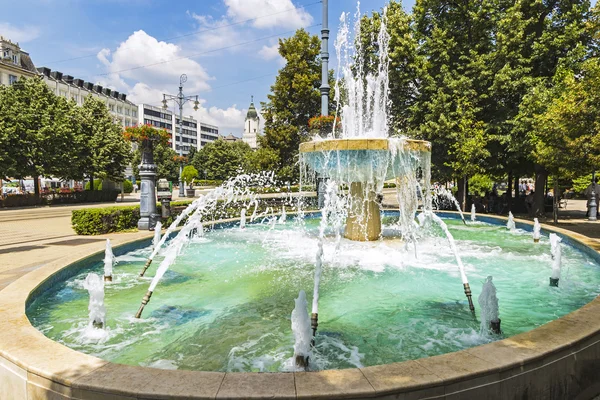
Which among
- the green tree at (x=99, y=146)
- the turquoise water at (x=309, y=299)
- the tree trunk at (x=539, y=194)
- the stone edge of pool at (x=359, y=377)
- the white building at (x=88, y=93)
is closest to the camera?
the stone edge of pool at (x=359, y=377)

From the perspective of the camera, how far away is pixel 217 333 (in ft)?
16.7

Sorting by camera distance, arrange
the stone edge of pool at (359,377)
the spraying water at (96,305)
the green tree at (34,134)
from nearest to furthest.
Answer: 1. the stone edge of pool at (359,377)
2. the spraying water at (96,305)
3. the green tree at (34,134)

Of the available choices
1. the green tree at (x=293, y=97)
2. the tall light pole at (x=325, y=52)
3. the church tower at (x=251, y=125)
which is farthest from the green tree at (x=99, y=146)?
the church tower at (x=251, y=125)

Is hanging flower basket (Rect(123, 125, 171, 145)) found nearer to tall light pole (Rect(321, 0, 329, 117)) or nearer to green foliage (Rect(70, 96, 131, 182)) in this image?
tall light pole (Rect(321, 0, 329, 117))

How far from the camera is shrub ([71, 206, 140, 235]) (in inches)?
525

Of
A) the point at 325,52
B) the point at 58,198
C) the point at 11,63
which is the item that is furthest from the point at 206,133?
the point at 325,52

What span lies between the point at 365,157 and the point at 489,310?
5.86 metres

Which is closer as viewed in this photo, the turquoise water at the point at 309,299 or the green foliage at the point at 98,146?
the turquoise water at the point at 309,299

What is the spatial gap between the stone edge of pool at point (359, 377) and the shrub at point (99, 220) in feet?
33.5

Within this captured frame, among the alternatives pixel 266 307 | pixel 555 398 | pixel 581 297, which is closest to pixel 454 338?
pixel 555 398

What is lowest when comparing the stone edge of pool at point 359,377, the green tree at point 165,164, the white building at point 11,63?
the stone edge of pool at point 359,377

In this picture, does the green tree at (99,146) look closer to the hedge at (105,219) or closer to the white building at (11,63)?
the white building at (11,63)

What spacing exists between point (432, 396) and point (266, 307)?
3.52m

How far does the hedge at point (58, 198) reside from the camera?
28.5 meters
